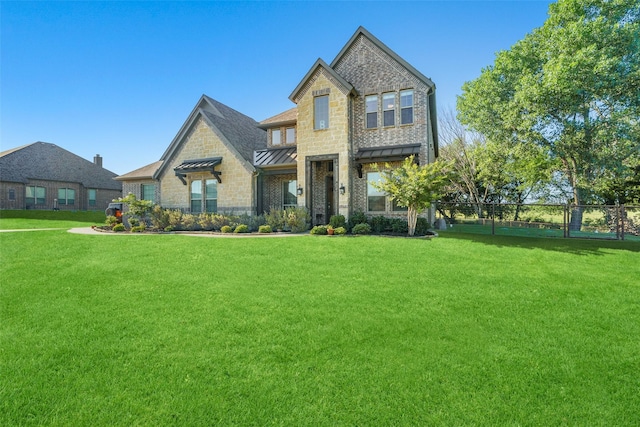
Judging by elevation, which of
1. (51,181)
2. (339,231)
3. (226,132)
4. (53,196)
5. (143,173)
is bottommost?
(339,231)

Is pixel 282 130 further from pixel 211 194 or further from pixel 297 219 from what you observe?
pixel 297 219

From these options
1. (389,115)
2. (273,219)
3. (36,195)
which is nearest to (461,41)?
(389,115)

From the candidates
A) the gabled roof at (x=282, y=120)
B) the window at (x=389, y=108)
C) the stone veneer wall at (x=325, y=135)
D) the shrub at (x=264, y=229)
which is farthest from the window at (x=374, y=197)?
the gabled roof at (x=282, y=120)

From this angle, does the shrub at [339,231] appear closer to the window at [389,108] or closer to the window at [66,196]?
the window at [389,108]

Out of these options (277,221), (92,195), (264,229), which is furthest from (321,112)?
(92,195)

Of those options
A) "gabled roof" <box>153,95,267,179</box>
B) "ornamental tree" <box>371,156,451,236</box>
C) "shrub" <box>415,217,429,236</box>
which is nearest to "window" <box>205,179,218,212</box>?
"gabled roof" <box>153,95,267,179</box>

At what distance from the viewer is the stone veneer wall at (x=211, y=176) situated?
17.2 m

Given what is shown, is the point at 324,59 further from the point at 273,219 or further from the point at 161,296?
the point at 161,296

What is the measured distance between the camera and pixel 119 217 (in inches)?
741

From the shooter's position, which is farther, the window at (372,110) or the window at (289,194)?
the window at (289,194)

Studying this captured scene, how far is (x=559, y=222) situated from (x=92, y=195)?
45.2 meters

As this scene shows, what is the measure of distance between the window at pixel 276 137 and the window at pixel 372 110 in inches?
230

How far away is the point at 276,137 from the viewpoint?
18.8m

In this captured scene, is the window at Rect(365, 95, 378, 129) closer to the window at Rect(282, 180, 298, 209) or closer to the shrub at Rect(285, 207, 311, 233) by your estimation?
the window at Rect(282, 180, 298, 209)
